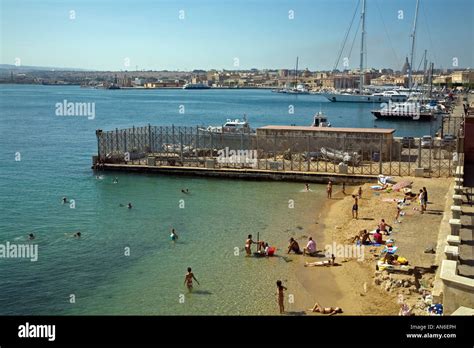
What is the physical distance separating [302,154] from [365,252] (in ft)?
63.2

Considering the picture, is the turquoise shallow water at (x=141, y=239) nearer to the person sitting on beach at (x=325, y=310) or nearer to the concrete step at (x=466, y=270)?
the person sitting on beach at (x=325, y=310)

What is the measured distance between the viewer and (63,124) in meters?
88.9

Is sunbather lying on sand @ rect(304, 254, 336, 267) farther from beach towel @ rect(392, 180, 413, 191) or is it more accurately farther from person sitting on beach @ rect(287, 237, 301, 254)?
beach towel @ rect(392, 180, 413, 191)

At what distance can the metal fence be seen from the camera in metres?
35.5

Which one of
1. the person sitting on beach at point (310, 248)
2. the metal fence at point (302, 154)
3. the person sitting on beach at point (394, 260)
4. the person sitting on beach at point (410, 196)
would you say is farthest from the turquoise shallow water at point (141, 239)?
the person sitting on beach at point (410, 196)

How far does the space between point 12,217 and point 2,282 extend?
1071 centimetres

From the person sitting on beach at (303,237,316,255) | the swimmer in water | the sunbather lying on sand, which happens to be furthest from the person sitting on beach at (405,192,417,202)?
the swimmer in water

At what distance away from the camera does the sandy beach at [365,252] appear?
16172 mm

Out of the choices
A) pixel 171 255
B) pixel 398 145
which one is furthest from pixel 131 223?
pixel 398 145

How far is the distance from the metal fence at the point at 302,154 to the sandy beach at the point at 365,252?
199 inches

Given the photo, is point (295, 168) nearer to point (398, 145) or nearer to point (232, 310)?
point (398, 145)

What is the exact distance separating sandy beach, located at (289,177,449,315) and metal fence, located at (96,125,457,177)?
5.06m
